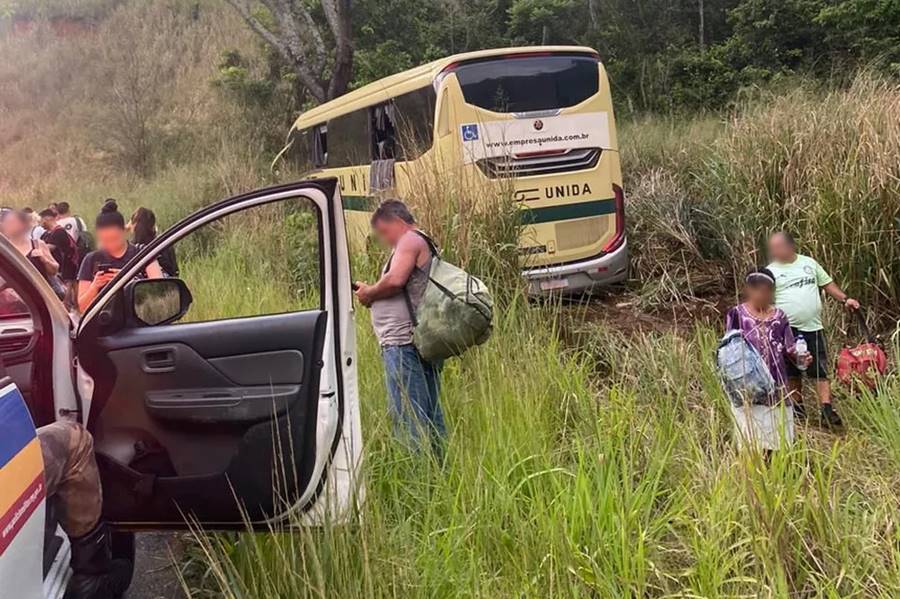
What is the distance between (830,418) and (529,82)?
16.7 feet

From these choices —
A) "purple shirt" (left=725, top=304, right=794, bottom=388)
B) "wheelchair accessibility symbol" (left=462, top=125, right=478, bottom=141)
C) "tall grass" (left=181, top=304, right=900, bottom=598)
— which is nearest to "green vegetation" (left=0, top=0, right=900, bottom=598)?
"tall grass" (left=181, top=304, right=900, bottom=598)

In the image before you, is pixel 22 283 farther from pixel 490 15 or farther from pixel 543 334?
pixel 490 15

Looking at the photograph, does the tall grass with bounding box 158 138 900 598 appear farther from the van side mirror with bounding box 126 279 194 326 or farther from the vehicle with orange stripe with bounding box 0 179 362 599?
the van side mirror with bounding box 126 279 194 326

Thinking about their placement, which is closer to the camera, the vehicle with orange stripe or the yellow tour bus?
the vehicle with orange stripe

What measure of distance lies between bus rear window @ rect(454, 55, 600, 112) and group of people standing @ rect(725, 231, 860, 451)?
157 inches

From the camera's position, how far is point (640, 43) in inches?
865

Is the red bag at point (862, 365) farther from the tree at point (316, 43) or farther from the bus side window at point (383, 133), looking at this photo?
the tree at point (316, 43)

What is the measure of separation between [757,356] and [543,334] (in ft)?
5.50

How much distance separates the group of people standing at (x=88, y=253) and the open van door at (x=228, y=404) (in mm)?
816

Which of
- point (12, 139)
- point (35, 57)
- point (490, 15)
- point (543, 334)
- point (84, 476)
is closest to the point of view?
point (84, 476)

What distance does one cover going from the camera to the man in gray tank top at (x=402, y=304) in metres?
4.21

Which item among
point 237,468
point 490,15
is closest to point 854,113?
point 237,468

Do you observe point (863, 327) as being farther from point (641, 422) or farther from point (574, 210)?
point (574, 210)

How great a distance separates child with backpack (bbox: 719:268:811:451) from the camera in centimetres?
371
